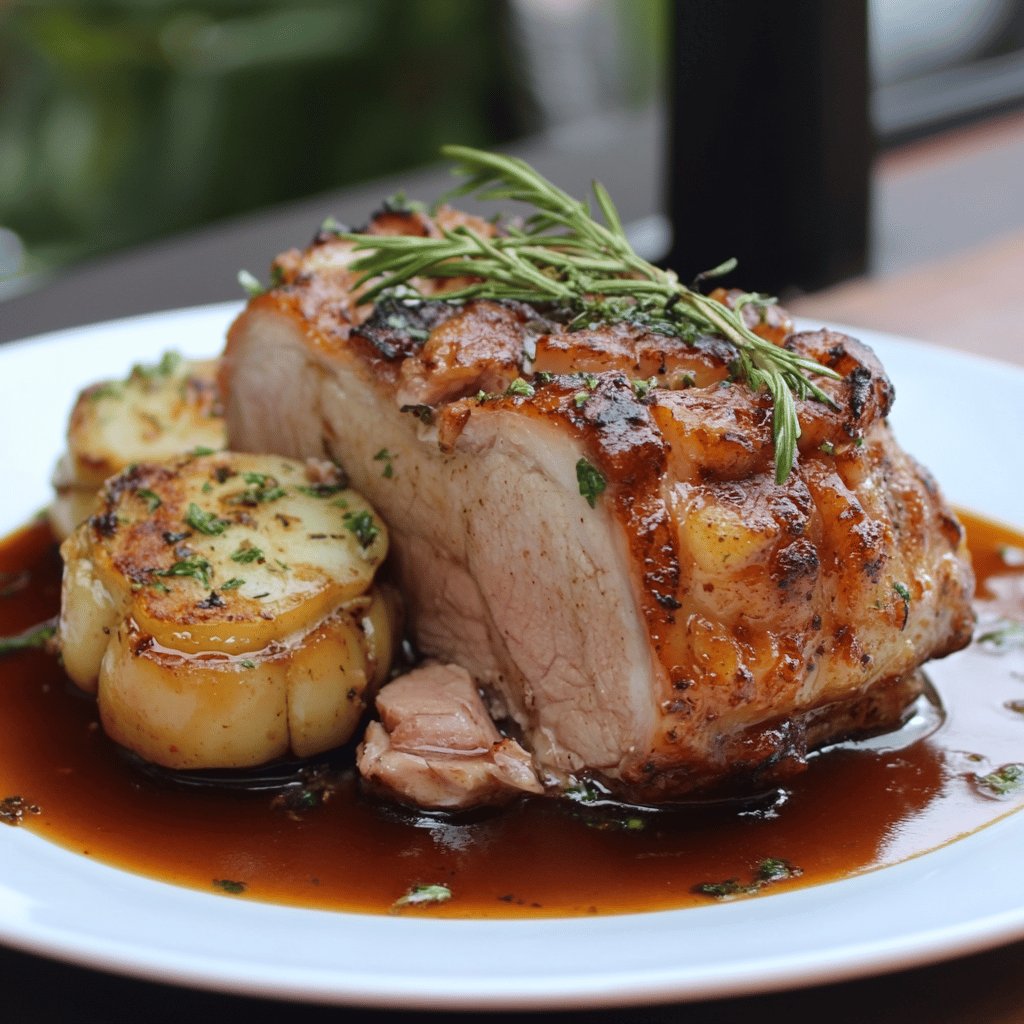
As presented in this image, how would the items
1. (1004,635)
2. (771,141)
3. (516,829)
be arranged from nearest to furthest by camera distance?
(516,829), (1004,635), (771,141)

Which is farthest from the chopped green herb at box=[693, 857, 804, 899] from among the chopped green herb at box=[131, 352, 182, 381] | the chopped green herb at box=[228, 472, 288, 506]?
the chopped green herb at box=[131, 352, 182, 381]

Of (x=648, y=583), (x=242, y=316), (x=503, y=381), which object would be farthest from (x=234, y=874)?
(x=242, y=316)

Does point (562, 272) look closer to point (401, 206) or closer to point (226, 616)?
point (401, 206)

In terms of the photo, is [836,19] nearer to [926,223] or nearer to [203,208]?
[926,223]

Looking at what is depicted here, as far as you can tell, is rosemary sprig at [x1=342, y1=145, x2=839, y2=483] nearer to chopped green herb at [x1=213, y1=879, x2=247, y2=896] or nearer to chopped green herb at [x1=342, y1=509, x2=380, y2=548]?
chopped green herb at [x1=342, y1=509, x2=380, y2=548]

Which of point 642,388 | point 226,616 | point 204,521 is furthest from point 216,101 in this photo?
point 642,388

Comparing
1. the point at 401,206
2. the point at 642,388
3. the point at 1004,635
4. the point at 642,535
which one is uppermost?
the point at 401,206
